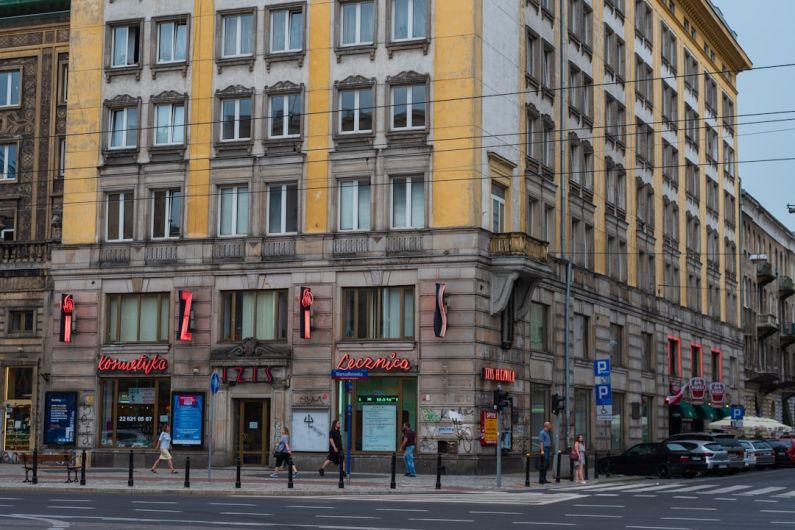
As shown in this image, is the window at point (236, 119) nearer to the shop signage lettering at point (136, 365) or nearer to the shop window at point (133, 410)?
the shop signage lettering at point (136, 365)

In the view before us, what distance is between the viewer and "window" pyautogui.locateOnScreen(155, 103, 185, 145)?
168 feet

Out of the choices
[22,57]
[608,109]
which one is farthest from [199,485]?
[608,109]

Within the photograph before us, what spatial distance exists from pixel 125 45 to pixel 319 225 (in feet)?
38.8

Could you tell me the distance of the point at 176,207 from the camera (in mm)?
50938

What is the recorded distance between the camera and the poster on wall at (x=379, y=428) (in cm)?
4703

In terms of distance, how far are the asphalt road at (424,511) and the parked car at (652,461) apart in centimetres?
972

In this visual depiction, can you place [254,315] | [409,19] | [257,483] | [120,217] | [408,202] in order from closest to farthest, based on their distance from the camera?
[257,483], [408,202], [409,19], [254,315], [120,217]

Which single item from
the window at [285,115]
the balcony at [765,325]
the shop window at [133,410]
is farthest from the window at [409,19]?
the balcony at [765,325]

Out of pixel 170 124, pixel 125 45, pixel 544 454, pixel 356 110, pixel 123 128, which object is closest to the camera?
pixel 544 454

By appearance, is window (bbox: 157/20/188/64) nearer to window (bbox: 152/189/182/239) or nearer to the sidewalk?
window (bbox: 152/189/182/239)

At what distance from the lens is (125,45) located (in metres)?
52.7

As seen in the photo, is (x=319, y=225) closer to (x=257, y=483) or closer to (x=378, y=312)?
(x=378, y=312)

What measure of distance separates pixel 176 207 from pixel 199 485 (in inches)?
643

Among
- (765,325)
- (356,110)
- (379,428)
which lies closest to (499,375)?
(379,428)
